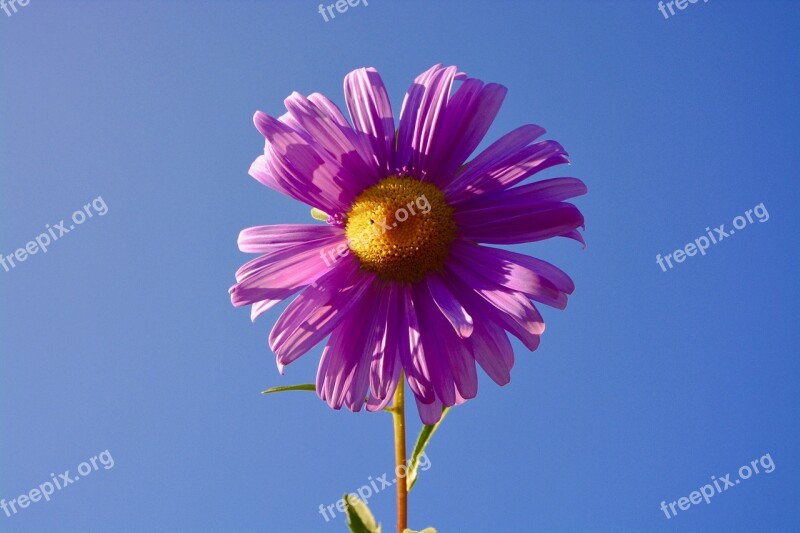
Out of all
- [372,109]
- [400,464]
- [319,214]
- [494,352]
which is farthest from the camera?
[319,214]

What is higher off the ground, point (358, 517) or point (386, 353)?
point (386, 353)

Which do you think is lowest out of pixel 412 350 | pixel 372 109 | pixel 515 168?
pixel 412 350

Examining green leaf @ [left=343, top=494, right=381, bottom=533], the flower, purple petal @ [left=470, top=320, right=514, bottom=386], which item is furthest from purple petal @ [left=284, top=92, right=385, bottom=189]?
green leaf @ [left=343, top=494, right=381, bottom=533]

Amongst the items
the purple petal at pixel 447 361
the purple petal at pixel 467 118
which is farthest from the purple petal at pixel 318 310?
the purple petal at pixel 467 118

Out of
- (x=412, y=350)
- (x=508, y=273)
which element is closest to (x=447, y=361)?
(x=412, y=350)

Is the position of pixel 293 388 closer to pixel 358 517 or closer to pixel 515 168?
pixel 358 517

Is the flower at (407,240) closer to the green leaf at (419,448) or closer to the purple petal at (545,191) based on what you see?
the purple petal at (545,191)
